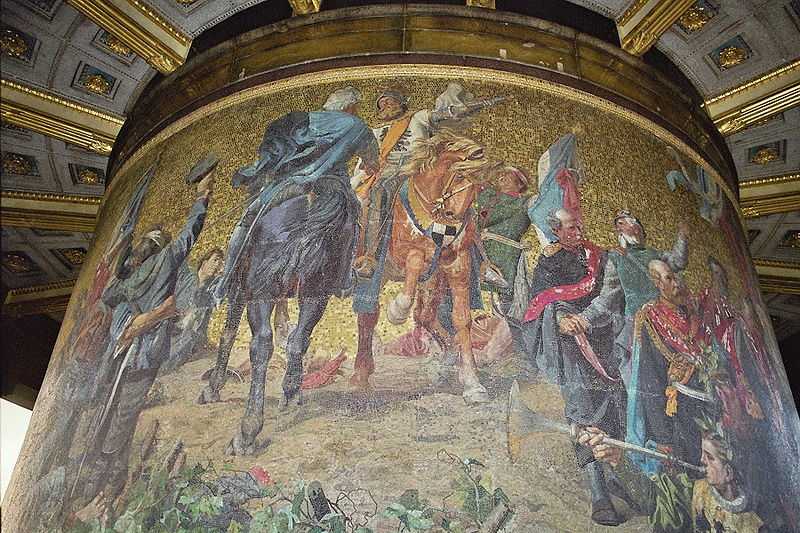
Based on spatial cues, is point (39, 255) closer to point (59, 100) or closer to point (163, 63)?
point (59, 100)

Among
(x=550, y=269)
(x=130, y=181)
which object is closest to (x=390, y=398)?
(x=550, y=269)

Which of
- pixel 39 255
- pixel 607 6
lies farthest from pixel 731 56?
pixel 39 255

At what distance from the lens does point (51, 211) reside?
34.3ft

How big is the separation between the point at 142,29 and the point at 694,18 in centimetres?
517

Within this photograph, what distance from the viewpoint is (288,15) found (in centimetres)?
872

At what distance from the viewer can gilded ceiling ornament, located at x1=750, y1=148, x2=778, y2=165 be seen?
30.9 ft

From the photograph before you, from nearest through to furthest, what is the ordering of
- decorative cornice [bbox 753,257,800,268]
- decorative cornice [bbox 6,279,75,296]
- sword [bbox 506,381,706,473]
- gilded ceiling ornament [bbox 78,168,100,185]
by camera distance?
1. sword [bbox 506,381,706,473]
2. gilded ceiling ornament [bbox 78,168,100,185]
3. decorative cornice [bbox 753,257,800,268]
4. decorative cornice [bbox 6,279,75,296]

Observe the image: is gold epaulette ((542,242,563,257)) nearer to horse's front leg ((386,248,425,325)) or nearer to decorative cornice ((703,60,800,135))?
horse's front leg ((386,248,425,325))

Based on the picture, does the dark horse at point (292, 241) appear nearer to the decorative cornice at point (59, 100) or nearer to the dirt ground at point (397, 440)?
the dirt ground at point (397, 440)

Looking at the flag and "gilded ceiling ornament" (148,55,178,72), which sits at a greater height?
"gilded ceiling ornament" (148,55,178,72)

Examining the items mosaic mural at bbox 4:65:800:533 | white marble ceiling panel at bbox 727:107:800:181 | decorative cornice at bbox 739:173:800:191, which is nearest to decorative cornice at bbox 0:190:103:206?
mosaic mural at bbox 4:65:800:533

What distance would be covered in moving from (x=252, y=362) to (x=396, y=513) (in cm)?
151

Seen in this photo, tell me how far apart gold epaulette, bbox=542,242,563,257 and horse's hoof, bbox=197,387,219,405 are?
2.57 m

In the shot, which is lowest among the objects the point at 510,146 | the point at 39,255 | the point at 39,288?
the point at 510,146
